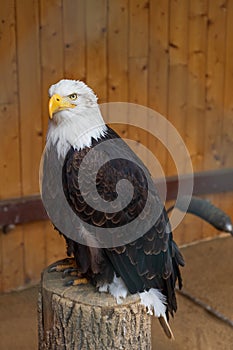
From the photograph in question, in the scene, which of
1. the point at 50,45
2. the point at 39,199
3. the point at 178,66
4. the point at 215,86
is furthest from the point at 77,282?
the point at 215,86

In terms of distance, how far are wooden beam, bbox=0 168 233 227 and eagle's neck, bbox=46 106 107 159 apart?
1475mm

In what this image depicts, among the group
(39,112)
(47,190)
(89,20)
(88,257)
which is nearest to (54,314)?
(88,257)

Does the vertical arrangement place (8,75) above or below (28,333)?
above

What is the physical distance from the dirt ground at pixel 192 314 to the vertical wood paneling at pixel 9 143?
15 centimetres

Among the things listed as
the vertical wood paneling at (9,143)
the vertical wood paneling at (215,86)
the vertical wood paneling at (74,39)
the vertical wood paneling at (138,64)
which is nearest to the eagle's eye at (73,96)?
the vertical wood paneling at (9,143)

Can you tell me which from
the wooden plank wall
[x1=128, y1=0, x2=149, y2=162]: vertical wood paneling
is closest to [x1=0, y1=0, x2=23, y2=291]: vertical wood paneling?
the wooden plank wall

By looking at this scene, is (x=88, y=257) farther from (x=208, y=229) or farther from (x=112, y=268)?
(x=208, y=229)

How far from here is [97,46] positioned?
12.4ft

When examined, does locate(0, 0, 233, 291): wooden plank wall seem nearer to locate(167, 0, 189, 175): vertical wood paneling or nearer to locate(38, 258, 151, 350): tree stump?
locate(167, 0, 189, 175): vertical wood paneling

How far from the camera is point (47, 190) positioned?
2.38 meters

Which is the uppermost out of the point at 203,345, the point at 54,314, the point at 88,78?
the point at 88,78

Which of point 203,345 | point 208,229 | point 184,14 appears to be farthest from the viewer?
point 208,229

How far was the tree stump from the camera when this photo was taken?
2.34 metres

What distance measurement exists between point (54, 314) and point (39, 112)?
1.56 metres
